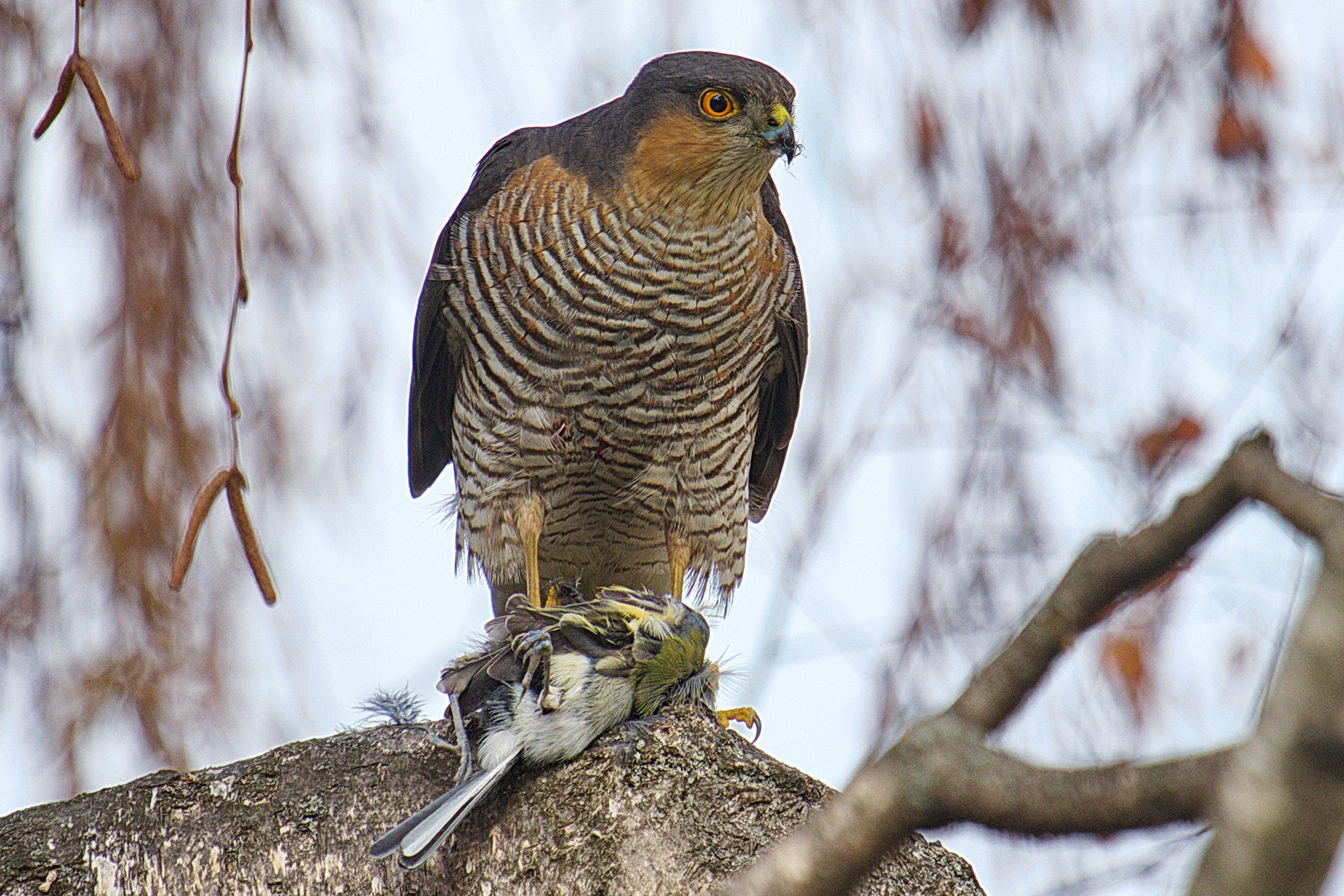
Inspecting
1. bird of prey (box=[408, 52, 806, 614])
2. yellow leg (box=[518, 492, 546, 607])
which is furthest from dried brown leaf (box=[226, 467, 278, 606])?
yellow leg (box=[518, 492, 546, 607])

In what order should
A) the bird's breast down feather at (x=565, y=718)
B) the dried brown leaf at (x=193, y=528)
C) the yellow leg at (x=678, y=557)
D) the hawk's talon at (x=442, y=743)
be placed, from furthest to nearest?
the yellow leg at (x=678, y=557)
the hawk's talon at (x=442, y=743)
the bird's breast down feather at (x=565, y=718)
the dried brown leaf at (x=193, y=528)

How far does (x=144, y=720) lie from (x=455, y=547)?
3.26 ft

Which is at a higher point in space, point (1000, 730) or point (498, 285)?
point (498, 285)

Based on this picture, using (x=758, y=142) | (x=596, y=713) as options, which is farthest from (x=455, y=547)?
(x=596, y=713)

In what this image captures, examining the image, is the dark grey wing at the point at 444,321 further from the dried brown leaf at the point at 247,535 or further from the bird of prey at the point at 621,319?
the dried brown leaf at the point at 247,535

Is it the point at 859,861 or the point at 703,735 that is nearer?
the point at 859,861

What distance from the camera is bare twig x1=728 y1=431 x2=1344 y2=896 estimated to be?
72 cm

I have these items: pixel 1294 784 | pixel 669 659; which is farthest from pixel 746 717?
pixel 1294 784

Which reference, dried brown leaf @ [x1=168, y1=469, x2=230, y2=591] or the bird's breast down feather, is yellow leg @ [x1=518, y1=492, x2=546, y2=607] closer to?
the bird's breast down feather

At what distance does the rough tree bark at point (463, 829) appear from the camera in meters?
2.03

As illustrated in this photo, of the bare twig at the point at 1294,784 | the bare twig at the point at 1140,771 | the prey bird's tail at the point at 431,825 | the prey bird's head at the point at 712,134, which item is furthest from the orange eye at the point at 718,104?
the bare twig at the point at 1294,784

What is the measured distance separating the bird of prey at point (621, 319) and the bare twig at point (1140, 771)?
2778mm

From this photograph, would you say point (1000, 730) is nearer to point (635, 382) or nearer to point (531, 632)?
point (531, 632)

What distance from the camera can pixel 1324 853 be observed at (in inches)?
28.3
